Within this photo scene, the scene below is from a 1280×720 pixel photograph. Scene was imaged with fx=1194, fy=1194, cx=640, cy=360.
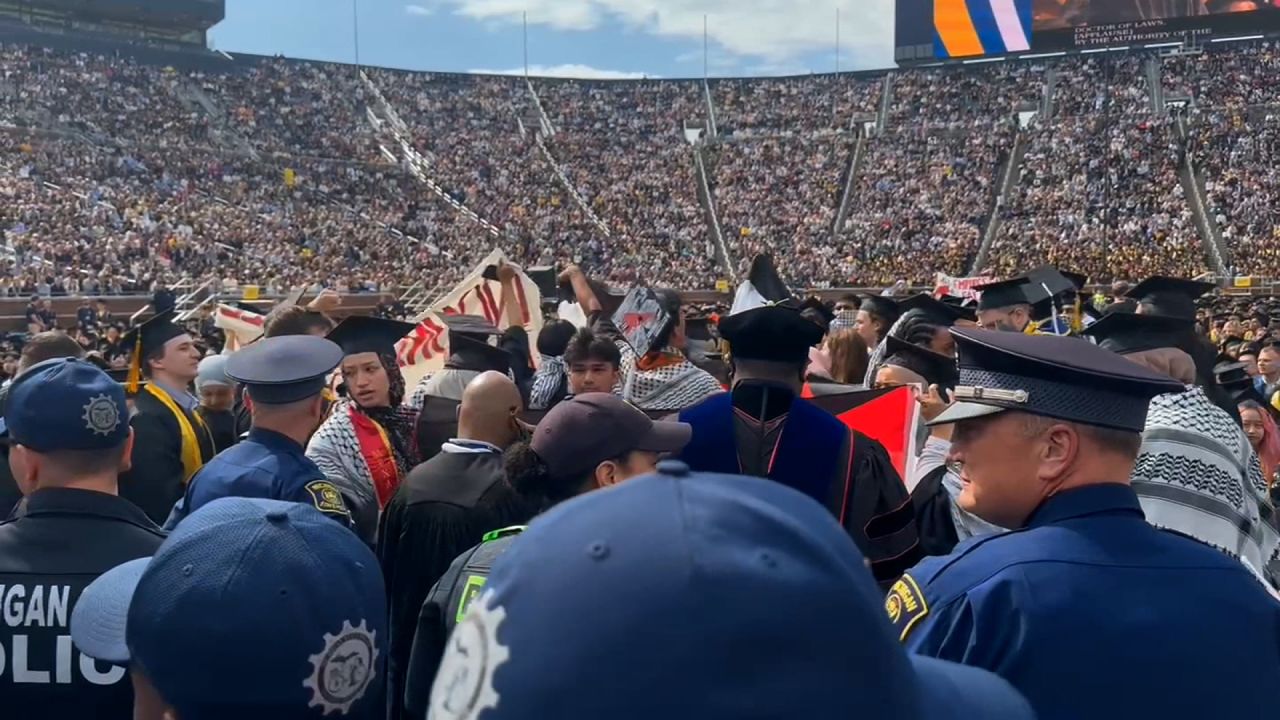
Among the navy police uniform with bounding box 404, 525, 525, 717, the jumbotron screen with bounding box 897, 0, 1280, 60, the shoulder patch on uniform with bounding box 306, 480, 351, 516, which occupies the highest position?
the jumbotron screen with bounding box 897, 0, 1280, 60

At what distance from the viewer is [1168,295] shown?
529 centimetres

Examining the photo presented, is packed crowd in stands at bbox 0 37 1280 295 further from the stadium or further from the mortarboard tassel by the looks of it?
the mortarboard tassel

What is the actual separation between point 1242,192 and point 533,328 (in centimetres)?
2966

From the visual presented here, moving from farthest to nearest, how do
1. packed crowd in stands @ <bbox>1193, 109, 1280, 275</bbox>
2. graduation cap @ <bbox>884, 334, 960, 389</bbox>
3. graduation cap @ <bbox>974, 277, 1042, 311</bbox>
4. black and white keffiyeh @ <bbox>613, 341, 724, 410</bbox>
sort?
1. packed crowd in stands @ <bbox>1193, 109, 1280, 275</bbox>
2. graduation cap @ <bbox>974, 277, 1042, 311</bbox>
3. black and white keffiyeh @ <bbox>613, 341, 724, 410</bbox>
4. graduation cap @ <bbox>884, 334, 960, 389</bbox>

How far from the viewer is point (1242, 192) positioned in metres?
32.7

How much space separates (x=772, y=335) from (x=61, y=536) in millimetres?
2046

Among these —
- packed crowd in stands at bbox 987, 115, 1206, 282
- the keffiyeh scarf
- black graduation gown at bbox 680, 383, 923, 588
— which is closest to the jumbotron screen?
packed crowd in stands at bbox 987, 115, 1206, 282

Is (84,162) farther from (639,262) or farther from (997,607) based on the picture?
(997,607)

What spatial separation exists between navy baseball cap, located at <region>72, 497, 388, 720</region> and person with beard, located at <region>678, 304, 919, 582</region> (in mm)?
1842

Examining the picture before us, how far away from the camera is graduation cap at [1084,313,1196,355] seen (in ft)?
11.6

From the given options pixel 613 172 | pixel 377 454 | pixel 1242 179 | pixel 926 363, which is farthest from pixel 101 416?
pixel 613 172

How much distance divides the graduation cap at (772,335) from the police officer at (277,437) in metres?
1.27


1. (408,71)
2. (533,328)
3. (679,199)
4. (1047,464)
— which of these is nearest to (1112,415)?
(1047,464)

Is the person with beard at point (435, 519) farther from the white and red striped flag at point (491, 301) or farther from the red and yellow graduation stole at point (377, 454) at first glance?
the white and red striped flag at point (491, 301)
